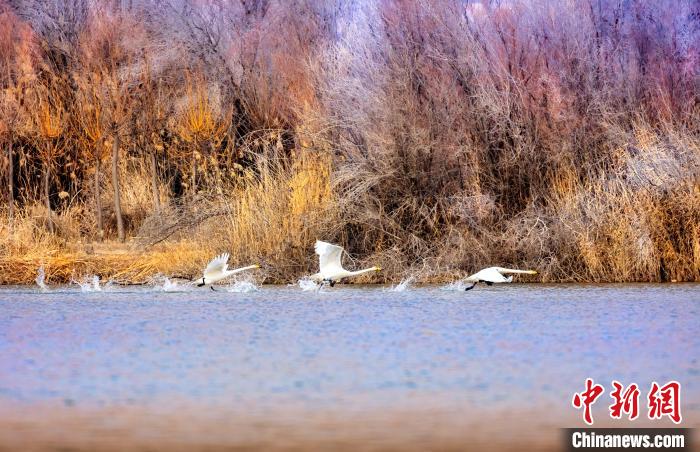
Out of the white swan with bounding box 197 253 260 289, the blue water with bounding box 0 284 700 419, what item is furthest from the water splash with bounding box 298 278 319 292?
the white swan with bounding box 197 253 260 289

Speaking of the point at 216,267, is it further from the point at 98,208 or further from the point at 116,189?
the point at 116,189

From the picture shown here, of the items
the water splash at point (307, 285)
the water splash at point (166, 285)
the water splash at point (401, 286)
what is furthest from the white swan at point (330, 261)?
the water splash at point (166, 285)

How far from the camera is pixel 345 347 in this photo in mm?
12125

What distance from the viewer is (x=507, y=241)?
18391mm

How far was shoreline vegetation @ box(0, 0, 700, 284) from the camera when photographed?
1842cm

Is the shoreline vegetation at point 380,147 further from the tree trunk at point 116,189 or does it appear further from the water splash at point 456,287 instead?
the water splash at point 456,287

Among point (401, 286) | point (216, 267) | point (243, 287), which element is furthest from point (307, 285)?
point (216, 267)

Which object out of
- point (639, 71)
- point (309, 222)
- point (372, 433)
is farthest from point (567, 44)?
point (372, 433)

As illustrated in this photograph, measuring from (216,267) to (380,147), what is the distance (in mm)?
3698

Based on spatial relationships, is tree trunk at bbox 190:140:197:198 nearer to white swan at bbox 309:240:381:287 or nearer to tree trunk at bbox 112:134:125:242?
tree trunk at bbox 112:134:125:242

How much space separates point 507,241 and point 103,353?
781 cm

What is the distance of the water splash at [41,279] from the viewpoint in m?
17.9

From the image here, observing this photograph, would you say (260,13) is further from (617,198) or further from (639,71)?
(617,198)

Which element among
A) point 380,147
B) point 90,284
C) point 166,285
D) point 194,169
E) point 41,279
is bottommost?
point 166,285
